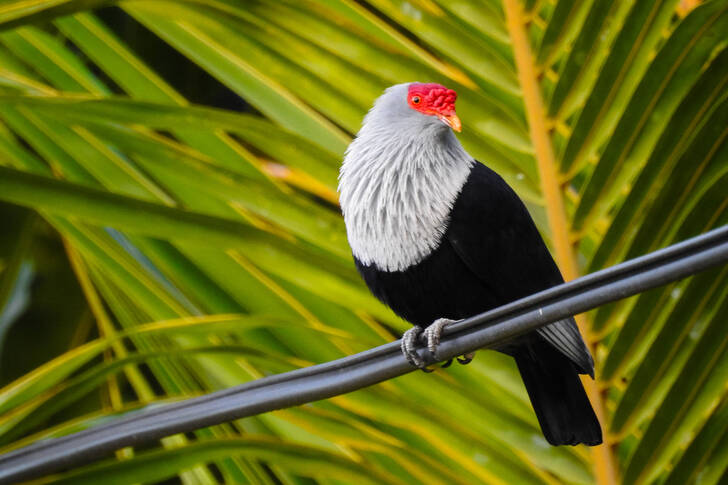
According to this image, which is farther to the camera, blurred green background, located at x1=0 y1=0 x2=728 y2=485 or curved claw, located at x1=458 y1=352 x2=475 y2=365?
curved claw, located at x1=458 y1=352 x2=475 y2=365

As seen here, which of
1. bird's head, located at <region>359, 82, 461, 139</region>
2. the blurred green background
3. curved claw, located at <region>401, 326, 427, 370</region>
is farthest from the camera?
bird's head, located at <region>359, 82, 461, 139</region>

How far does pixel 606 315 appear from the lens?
1.31 m

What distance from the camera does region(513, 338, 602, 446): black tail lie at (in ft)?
4.17

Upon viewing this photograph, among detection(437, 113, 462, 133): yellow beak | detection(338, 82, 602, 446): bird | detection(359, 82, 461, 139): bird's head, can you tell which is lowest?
detection(338, 82, 602, 446): bird

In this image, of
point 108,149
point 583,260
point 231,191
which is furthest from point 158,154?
point 583,260

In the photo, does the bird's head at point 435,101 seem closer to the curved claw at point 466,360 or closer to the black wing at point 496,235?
the black wing at point 496,235

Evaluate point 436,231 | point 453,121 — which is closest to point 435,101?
point 453,121

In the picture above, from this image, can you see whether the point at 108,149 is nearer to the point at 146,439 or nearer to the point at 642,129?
the point at 146,439

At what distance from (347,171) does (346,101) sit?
122mm

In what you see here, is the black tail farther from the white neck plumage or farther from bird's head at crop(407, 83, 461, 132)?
bird's head at crop(407, 83, 461, 132)

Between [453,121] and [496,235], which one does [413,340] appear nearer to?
[496,235]

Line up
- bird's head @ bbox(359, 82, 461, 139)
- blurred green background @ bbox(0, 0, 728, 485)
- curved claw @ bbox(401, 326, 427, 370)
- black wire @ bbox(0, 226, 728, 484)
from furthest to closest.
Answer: bird's head @ bbox(359, 82, 461, 139) < curved claw @ bbox(401, 326, 427, 370) < blurred green background @ bbox(0, 0, 728, 485) < black wire @ bbox(0, 226, 728, 484)

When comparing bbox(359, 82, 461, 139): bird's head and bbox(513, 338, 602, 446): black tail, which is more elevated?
bbox(359, 82, 461, 139): bird's head

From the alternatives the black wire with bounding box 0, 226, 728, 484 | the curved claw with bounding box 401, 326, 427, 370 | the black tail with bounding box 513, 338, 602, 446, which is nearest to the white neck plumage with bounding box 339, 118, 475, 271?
the curved claw with bounding box 401, 326, 427, 370
